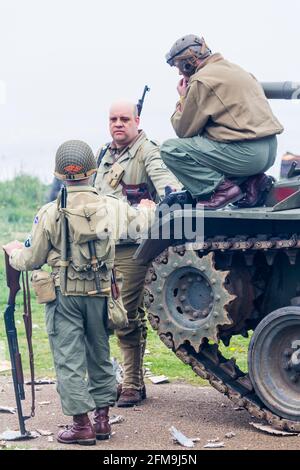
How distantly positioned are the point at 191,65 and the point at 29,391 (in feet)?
10.1

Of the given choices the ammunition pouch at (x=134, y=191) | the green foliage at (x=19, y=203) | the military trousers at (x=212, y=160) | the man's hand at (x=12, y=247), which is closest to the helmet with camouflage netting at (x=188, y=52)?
the military trousers at (x=212, y=160)

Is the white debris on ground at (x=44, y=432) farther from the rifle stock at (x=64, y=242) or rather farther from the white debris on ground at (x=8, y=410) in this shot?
the rifle stock at (x=64, y=242)

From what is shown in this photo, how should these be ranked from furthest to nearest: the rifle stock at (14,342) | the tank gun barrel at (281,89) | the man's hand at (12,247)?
the tank gun barrel at (281,89) < the rifle stock at (14,342) < the man's hand at (12,247)

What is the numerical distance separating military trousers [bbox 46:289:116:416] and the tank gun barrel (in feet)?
8.38

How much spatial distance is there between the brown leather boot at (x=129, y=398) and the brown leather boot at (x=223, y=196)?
5.57 ft

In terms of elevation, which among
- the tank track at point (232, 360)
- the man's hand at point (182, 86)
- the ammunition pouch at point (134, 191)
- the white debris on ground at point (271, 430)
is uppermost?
the man's hand at point (182, 86)

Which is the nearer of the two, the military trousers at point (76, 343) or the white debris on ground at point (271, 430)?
the military trousers at point (76, 343)

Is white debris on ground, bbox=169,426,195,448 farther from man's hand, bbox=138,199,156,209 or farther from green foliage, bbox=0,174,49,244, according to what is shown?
green foliage, bbox=0,174,49,244

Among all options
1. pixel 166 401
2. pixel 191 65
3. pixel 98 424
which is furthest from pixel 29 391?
pixel 191 65

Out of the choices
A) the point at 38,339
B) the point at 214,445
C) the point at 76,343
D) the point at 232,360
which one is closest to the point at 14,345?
the point at 76,343

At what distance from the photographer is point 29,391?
37.2ft

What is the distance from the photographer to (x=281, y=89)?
431 inches

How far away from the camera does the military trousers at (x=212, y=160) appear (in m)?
9.78
